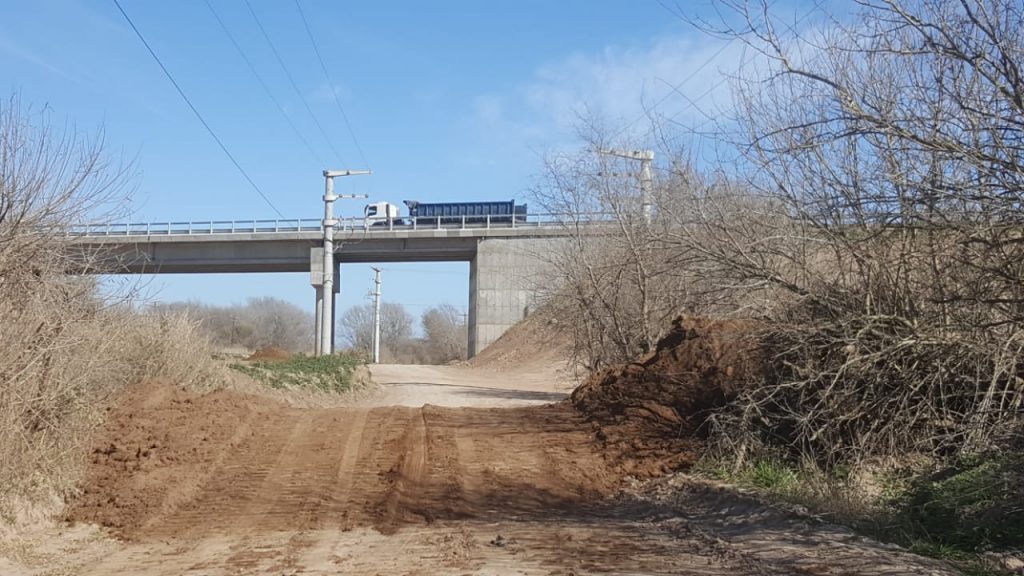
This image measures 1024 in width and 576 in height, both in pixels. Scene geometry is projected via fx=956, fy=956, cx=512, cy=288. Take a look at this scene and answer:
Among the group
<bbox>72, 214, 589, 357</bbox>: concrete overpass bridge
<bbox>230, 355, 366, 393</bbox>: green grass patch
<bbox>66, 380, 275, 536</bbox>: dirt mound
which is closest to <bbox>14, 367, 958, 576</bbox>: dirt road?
<bbox>66, 380, 275, 536</bbox>: dirt mound

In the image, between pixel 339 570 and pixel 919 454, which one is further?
pixel 919 454

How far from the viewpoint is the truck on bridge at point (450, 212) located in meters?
59.1

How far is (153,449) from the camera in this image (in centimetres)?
1212

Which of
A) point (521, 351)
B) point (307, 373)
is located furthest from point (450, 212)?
point (307, 373)

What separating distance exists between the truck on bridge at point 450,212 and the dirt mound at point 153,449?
43218mm

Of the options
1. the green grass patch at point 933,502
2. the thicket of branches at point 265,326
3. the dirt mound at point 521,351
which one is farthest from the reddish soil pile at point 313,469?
the thicket of branches at point 265,326

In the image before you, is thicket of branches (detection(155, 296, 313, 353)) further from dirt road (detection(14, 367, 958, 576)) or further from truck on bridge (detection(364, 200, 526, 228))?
dirt road (detection(14, 367, 958, 576))

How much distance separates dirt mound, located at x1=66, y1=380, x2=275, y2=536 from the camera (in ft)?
33.9

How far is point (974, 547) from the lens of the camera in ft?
25.5

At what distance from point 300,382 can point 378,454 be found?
39.7 ft

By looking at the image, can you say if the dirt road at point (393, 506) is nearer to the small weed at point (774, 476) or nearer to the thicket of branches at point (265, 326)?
the small weed at point (774, 476)

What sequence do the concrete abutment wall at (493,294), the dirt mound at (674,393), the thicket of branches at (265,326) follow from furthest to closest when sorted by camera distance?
the thicket of branches at (265,326) → the concrete abutment wall at (493,294) → the dirt mound at (674,393)

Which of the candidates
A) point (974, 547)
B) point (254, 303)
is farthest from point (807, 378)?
point (254, 303)

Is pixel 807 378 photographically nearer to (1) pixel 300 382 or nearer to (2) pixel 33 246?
(2) pixel 33 246
